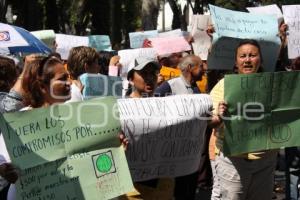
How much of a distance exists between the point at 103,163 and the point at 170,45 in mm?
5435

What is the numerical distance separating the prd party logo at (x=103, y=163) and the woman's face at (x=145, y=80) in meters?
0.76

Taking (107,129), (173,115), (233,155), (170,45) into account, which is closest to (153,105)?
(173,115)

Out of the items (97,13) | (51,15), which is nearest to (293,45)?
(51,15)

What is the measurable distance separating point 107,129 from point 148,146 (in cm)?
33

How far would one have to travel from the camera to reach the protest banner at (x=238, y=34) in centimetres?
546

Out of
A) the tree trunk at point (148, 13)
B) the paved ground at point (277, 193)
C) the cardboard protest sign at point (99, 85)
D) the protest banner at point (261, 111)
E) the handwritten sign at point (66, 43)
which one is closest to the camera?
the protest banner at point (261, 111)

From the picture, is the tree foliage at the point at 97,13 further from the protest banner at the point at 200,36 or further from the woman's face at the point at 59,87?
the woman's face at the point at 59,87

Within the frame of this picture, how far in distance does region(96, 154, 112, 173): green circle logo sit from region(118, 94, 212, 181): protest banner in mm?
204

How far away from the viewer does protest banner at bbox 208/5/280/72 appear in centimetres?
546

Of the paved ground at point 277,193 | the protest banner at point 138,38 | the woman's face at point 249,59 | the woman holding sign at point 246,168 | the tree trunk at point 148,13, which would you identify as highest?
the tree trunk at point 148,13

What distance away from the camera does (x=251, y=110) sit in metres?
4.46

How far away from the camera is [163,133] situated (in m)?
4.05

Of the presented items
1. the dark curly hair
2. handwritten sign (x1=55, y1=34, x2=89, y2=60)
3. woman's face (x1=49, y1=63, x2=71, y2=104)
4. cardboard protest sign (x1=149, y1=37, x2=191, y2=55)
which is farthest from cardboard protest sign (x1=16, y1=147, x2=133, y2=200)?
handwritten sign (x1=55, y1=34, x2=89, y2=60)

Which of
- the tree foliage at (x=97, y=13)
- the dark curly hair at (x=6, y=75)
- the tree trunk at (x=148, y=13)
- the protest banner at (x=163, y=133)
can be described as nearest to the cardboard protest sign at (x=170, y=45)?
the dark curly hair at (x=6, y=75)
